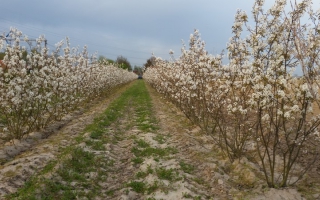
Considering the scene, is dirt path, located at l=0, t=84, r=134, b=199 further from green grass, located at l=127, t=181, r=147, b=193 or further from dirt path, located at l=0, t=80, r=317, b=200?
green grass, located at l=127, t=181, r=147, b=193

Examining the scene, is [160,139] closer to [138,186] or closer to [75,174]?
[138,186]

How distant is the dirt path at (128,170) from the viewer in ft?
19.0

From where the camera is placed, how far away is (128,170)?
7.34m

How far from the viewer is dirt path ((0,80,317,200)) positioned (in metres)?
5.80

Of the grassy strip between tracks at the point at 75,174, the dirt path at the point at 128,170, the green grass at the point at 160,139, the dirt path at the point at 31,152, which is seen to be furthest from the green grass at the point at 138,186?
the green grass at the point at 160,139

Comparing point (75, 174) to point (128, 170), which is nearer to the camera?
point (75, 174)

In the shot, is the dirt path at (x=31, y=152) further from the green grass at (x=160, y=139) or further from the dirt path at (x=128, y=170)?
the green grass at (x=160, y=139)

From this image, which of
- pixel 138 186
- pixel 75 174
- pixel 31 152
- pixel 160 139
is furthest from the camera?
pixel 160 139

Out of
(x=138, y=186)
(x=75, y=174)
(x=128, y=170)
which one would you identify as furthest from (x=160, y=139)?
(x=75, y=174)

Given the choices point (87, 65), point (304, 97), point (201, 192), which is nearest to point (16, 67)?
point (201, 192)

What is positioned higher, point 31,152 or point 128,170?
point 128,170

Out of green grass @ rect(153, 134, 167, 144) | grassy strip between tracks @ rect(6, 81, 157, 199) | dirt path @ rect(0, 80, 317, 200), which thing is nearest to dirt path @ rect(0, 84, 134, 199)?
dirt path @ rect(0, 80, 317, 200)

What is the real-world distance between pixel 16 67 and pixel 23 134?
6.70ft

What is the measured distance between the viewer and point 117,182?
6.64 m
